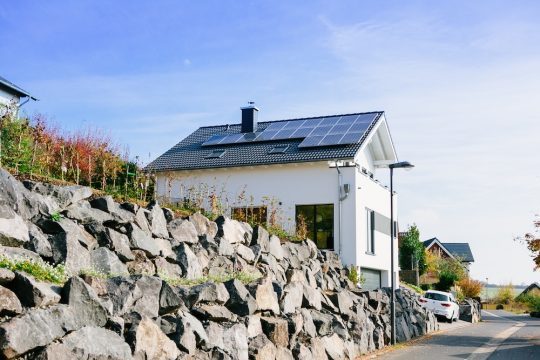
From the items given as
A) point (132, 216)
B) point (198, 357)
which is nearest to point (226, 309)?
point (198, 357)

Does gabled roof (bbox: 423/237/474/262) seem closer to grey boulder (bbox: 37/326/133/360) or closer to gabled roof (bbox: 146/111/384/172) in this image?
gabled roof (bbox: 146/111/384/172)

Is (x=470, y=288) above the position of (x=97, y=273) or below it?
below

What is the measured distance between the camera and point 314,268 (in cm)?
1830

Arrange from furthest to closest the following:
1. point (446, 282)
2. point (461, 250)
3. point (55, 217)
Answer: point (461, 250) < point (446, 282) < point (55, 217)

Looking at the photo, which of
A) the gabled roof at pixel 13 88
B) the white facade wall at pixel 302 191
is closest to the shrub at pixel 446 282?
the white facade wall at pixel 302 191

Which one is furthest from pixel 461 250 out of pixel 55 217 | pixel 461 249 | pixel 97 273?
pixel 55 217

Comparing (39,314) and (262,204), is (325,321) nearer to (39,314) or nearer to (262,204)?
(39,314)

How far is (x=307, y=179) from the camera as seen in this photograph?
24797 mm

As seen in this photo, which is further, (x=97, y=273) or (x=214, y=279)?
(x=214, y=279)

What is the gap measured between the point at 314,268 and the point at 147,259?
810 cm

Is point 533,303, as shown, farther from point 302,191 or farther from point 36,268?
point 36,268

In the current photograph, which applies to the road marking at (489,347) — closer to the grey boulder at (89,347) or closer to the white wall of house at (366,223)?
the white wall of house at (366,223)

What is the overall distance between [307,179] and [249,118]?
21.6 ft

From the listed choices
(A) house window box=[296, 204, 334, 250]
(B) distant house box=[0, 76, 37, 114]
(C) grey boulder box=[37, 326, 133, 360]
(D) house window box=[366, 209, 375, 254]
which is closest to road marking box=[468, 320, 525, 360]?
(D) house window box=[366, 209, 375, 254]
